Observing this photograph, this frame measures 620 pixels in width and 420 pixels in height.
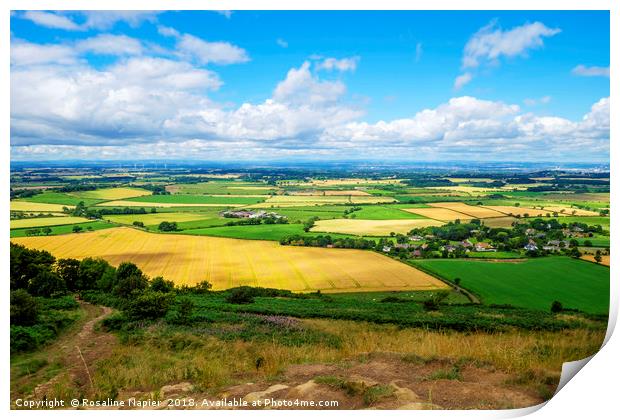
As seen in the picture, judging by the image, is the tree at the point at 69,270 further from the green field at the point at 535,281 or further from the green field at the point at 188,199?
the green field at the point at 535,281

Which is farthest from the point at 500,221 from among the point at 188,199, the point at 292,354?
the point at 188,199

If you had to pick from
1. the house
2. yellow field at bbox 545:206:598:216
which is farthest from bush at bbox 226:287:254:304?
yellow field at bbox 545:206:598:216

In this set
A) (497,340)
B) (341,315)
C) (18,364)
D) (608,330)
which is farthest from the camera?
(341,315)

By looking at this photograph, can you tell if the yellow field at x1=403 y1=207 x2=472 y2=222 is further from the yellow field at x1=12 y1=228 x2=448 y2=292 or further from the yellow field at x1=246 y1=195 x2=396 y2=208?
the yellow field at x1=12 y1=228 x2=448 y2=292

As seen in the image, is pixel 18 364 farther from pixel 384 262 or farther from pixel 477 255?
pixel 477 255

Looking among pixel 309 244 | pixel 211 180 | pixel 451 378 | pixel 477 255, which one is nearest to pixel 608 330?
pixel 451 378

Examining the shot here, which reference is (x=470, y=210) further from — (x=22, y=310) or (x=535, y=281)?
(x=22, y=310)
